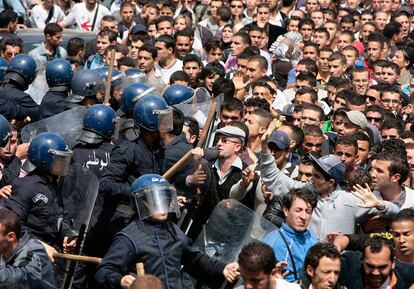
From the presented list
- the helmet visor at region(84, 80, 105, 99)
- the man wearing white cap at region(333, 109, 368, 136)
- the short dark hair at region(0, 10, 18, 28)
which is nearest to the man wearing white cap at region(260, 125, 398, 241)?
the man wearing white cap at region(333, 109, 368, 136)

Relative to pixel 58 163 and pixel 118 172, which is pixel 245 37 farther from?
pixel 58 163

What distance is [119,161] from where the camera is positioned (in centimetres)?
1058

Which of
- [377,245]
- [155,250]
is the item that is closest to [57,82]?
[155,250]

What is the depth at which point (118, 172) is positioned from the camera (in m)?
10.5

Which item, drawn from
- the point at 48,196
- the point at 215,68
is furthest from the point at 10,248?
the point at 215,68

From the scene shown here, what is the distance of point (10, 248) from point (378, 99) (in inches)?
295

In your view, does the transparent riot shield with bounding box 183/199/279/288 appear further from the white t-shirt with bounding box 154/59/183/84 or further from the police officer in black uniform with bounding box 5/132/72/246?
the white t-shirt with bounding box 154/59/183/84

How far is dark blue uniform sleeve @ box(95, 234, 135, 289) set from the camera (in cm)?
871

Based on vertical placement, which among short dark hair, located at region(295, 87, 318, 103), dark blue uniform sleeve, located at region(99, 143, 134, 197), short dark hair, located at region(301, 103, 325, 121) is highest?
dark blue uniform sleeve, located at region(99, 143, 134, 197)

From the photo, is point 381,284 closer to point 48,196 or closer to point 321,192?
point 321,192

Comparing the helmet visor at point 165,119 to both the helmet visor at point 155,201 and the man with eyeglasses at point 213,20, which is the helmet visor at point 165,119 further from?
the man with eyeglasses at point 213,20

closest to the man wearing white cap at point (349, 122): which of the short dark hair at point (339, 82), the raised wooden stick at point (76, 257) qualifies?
the short dark hair at point (339, 82)

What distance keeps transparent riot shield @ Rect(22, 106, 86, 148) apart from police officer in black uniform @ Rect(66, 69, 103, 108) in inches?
32.6

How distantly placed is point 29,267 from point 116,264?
0.58 meters
